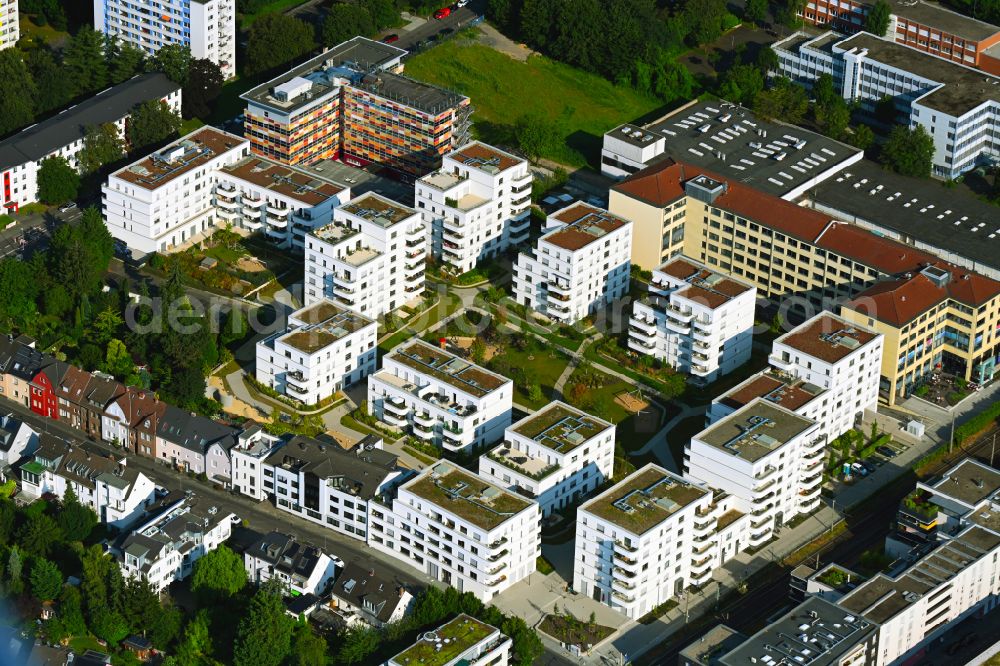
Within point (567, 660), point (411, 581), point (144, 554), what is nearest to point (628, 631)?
point (567, 660)

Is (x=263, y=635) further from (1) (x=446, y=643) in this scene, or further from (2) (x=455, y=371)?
(2) (x=455, y=371)

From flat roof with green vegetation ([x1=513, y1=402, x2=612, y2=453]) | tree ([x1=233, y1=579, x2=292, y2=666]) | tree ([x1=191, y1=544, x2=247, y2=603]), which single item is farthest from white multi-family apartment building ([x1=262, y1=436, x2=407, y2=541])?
tree ([x1=233, y1=579, x2=292, y2=666])

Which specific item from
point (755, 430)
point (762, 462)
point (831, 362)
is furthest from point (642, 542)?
point (831, 362)

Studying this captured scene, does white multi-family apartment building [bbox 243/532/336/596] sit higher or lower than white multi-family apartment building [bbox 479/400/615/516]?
lower

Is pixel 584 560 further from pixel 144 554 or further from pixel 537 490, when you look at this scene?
pixel 144 554

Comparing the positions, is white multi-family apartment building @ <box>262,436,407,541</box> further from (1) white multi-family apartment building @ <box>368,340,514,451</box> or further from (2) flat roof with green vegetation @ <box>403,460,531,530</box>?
(1) white multi-family apartment building @ <box>368,340,514,451</box>

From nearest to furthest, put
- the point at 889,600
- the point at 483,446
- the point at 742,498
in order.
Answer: the point at 889,600, the point at 742,498, the point at 483,446
